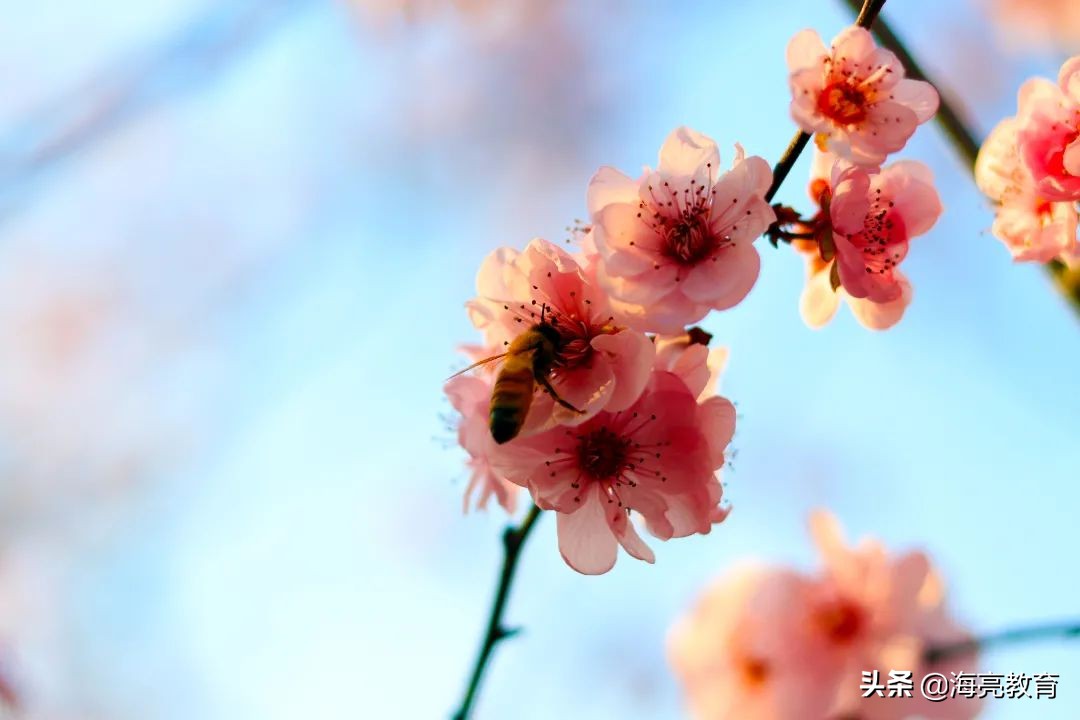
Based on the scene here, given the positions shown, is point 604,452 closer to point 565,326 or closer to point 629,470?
point 629,470

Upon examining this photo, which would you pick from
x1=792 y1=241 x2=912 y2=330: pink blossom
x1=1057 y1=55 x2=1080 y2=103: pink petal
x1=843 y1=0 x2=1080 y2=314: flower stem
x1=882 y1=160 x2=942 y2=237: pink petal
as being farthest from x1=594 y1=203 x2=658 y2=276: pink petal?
x1=1057 y1=55 x2=1080 y2=103: pink petal

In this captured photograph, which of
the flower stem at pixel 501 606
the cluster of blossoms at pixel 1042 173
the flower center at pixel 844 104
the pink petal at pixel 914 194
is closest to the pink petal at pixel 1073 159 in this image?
Result: the cluster of blossoms at pixel 1042 173

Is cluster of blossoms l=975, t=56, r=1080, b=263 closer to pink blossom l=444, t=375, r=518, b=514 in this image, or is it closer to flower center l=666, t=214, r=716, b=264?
flower center l=666, t=214, r=716, b=264

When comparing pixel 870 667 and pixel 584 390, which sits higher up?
pixel 584 390

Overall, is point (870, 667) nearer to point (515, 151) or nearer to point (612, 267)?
point (612, 267)

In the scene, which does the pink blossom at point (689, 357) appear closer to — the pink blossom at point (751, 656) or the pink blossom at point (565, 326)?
the pink blossom at point (565, 326)

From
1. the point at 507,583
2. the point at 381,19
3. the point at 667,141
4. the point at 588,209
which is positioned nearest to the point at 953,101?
the point at 667,141

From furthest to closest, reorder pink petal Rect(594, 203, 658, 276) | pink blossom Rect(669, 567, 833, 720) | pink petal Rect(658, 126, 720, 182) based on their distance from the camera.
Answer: pink blossom Rect(669, 567, 833, 720), pink petal Rect(658, 126, 720, 182), pink petal Rect(594, 203, 658, 276)
